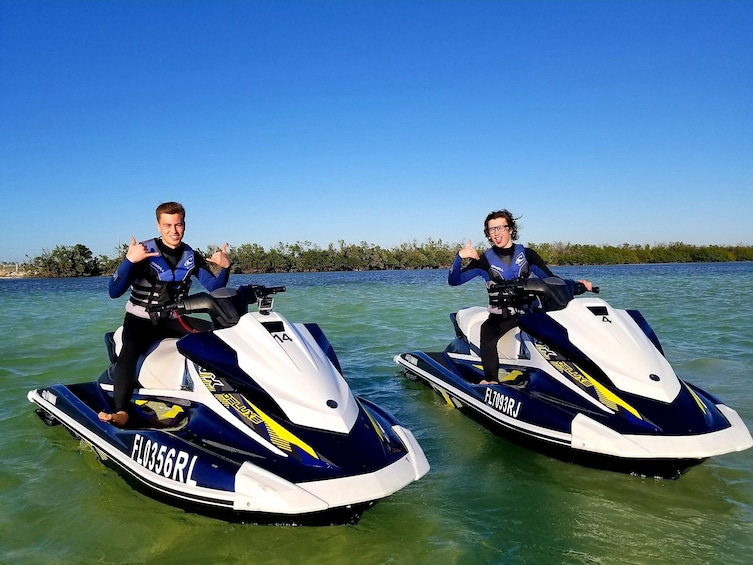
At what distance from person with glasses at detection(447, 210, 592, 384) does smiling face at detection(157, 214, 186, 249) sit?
2032mm

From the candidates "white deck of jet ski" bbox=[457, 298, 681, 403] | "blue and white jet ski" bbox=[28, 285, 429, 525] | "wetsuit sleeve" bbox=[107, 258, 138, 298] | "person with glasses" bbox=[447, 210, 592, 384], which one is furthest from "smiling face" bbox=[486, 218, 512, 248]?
"wetsuit sleeve" bbox=[107, 258, 138, 298]

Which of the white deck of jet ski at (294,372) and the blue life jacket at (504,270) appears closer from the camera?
the white deck of jet ski at (294,372)

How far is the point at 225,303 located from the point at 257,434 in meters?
0.78

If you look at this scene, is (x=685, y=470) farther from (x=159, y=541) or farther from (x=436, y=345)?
(x=436, y=345)

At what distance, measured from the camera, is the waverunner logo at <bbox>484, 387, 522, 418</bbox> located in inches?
149

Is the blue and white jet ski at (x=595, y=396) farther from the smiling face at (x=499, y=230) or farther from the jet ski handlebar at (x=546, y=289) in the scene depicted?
the smiling face at (x=499, y=230)

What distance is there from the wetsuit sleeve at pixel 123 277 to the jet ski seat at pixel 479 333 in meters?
2.76

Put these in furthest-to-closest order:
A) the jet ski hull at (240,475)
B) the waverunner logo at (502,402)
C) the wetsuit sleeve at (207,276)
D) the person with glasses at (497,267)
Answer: the person with glasses at (497,267) → the wetsuit sleeve at (207,276) → the waverunner logo at (502,402) → the jet ski hull at (240,475)

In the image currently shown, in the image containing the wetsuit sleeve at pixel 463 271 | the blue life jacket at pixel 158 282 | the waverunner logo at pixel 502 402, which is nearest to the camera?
the blue life jacket at pixel 158 282

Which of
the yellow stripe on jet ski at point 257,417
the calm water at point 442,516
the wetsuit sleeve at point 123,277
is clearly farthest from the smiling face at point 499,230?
the wetsuit sleeve at point 123,277

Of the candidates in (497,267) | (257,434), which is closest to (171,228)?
(257,434)

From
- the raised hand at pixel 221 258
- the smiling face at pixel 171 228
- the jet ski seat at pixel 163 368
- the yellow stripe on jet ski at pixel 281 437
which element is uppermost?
the smiling face at pixel 171 228

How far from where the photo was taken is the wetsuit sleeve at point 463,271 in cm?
469

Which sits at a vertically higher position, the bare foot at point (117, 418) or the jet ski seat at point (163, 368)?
the jet ski seat at point (163, 368)
